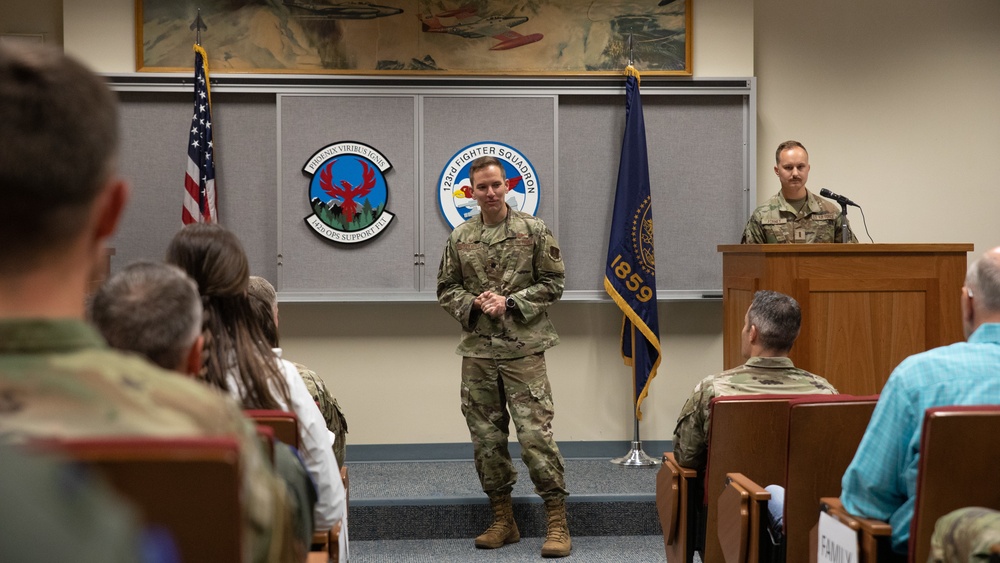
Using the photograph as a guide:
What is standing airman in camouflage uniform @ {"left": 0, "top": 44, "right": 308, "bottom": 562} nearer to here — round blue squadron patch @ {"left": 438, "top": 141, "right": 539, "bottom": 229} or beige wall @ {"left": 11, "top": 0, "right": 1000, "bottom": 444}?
round blue squadron patch @ {"left": 438, "top": 141, "right": 539, "bottom": 229}

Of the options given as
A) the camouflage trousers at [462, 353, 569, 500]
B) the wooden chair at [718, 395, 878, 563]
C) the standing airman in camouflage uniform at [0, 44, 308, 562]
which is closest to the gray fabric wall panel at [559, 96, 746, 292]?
the camouflage trousers at [462, 353, 569, 500]

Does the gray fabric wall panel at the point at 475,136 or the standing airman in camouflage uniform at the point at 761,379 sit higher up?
the gray fabric wall panel at the point at 475,136

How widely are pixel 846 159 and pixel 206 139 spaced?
3862 millimetres

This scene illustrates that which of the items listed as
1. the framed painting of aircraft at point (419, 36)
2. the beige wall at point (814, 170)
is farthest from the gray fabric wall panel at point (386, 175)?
the beige wall at point (814, 170)

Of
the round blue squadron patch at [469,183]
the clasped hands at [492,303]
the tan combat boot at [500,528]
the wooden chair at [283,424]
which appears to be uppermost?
the round blue squadron patch at [469,183]

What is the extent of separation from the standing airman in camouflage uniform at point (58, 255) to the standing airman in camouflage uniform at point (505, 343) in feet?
11.0

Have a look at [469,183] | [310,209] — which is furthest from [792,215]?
[310,209]

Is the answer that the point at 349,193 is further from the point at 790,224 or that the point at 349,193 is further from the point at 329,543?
the point at 329,543

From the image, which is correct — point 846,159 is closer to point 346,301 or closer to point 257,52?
point 346,301

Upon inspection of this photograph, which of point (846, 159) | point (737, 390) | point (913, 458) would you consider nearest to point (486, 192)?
point (737, 390)

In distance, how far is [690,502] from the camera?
3.09 meters

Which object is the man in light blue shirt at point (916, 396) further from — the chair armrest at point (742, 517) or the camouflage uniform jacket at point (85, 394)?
the camouflage uniform jacket at point (85, 394)

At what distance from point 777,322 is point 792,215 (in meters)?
2.09

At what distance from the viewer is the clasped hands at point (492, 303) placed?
4.07m
